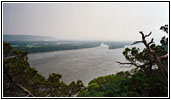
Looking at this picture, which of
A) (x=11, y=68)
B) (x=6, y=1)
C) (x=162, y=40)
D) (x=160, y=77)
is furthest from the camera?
(x=162, y=40)

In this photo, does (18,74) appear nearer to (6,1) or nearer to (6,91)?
(6,91)

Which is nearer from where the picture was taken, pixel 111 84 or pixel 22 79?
pixel 22 79

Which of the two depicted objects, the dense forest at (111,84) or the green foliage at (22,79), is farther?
the green foliage at (22,79)

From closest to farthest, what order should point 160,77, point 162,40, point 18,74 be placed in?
point 160,77, point 18,74, point 162,40

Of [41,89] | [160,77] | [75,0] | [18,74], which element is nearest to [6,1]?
[75,0]

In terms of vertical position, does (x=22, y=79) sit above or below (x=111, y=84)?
above

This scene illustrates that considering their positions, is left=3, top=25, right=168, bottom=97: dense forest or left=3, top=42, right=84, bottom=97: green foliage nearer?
left=3, top=25, right=168, bottom=97: dense forest
